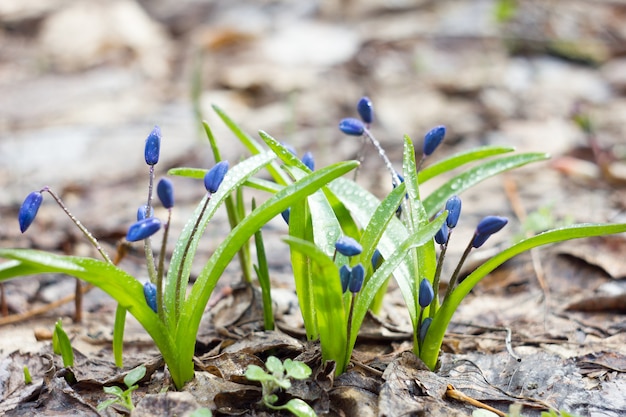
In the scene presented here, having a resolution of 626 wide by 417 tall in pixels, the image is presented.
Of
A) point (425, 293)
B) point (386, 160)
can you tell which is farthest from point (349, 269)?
point (386, 160)

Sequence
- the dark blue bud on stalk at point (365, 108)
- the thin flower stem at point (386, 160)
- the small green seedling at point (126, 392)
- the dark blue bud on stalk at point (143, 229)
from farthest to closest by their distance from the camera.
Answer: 1. the dark blue bud on stalk at point (365, 108)
2. the thin flower stem at point (386, 160)
3. the small green seedling at point (126, 392)
4. the dark blue bud on stalk at point (143, 229)

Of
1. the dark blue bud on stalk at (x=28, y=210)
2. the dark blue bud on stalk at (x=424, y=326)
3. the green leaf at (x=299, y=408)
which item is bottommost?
the green leaf at (x=299, y=408)

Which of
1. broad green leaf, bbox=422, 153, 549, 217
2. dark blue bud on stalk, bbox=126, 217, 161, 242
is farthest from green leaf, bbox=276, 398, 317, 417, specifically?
broad green leaf, bbox=422, 153, 549, 217

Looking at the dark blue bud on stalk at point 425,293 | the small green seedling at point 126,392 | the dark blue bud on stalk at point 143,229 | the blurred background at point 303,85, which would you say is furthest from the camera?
the blurred background at point 303,85

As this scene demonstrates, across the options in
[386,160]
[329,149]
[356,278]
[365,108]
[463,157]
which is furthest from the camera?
[329,149]

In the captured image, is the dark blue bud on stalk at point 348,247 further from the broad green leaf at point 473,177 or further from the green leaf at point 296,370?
the broad green leaf at point 473,177

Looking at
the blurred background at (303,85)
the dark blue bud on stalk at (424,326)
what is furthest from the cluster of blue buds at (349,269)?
the blurred background at (303,85)

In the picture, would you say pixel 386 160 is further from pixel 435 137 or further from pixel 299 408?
pixel 299 408
